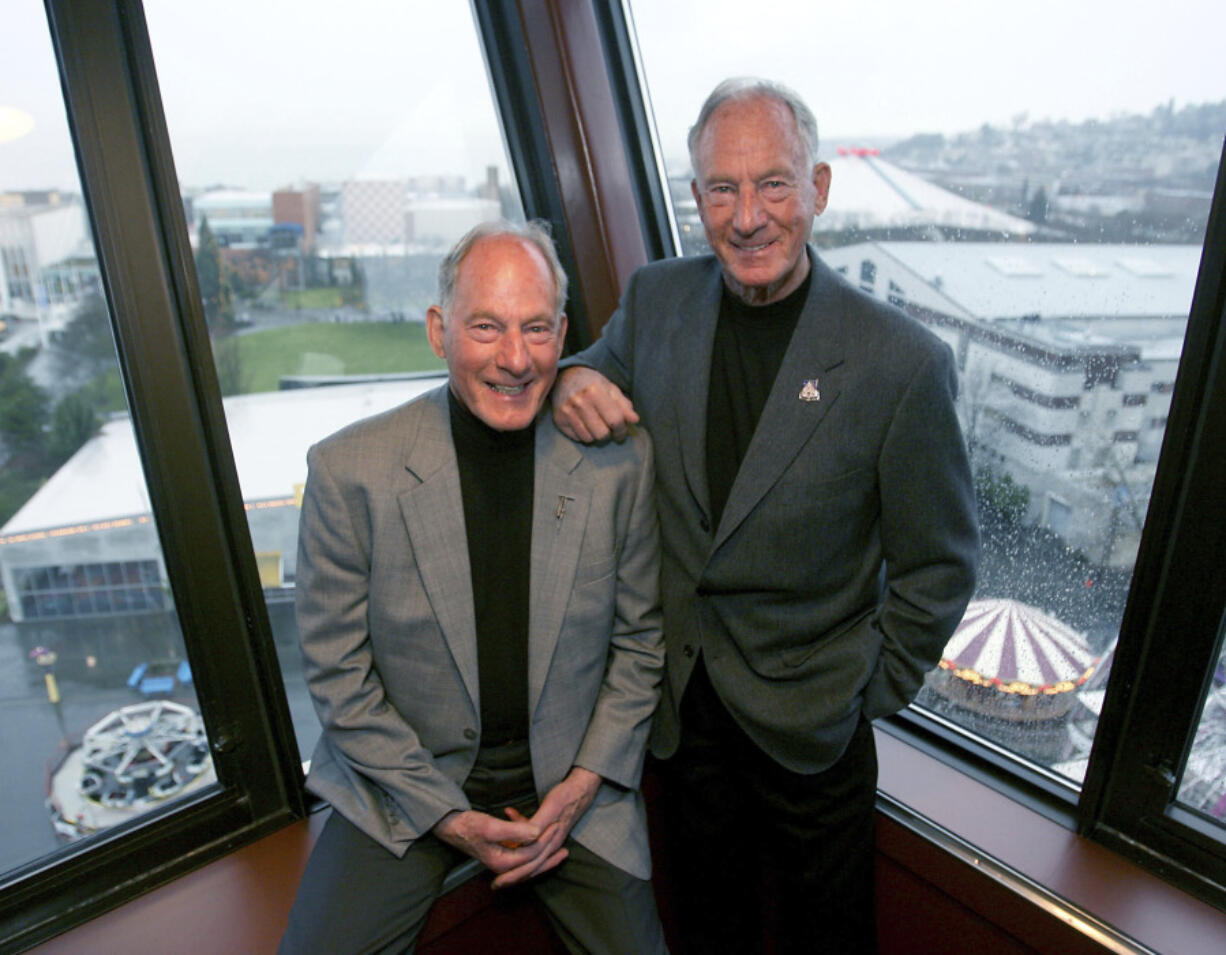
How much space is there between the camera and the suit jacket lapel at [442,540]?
146cm

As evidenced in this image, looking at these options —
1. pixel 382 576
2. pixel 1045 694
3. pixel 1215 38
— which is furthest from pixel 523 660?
pixel 1215 38

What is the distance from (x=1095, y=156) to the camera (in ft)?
5.32

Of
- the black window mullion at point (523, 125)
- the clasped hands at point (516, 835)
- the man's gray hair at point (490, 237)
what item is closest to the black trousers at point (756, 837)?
the clasped hands at point (516, 835)

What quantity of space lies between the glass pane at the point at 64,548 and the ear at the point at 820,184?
137cm

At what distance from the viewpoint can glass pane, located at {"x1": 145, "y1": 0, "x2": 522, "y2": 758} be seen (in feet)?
6.10

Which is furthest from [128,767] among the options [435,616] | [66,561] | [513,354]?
[513,354]

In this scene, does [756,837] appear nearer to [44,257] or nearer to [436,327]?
[436,327]

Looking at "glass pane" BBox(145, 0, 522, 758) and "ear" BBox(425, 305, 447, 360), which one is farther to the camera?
"glass pane" BBox(145, 0, 522, 758)

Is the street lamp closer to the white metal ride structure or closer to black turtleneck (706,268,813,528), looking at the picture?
the white metal ride structure

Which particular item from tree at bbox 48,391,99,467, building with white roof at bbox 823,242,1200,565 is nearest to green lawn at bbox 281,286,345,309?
tree at bbox 48,391,99,467

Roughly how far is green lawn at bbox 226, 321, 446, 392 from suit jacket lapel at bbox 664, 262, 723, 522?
0.97 meters

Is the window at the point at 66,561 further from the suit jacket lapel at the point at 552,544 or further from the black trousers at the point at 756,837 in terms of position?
the black trousers at the point at 756,837

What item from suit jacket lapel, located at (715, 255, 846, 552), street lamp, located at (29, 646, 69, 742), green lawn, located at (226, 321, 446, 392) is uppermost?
green lawn, located at (226, 321, 446, 392)

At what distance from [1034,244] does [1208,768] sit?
3.50 ft
